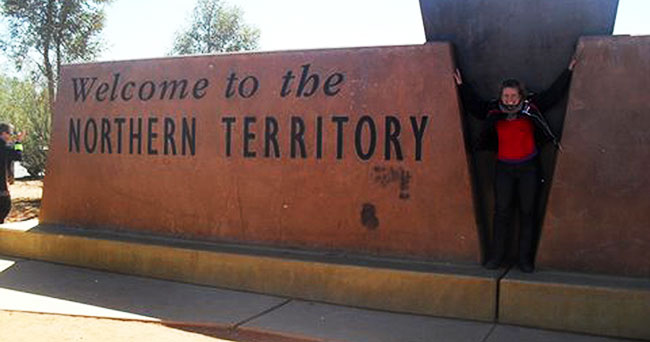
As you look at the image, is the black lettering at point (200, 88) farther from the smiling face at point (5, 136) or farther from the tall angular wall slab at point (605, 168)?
the tall angular wall slab at point (605, 168)

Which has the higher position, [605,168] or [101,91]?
[101,91]

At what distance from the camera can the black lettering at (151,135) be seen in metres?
7.10

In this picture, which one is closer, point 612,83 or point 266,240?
point 612,83

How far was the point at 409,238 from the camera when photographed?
5785mm

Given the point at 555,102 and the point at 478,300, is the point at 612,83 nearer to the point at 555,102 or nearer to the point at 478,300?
the point at 555,102

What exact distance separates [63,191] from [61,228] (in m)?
0.42

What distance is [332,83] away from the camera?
6145mm

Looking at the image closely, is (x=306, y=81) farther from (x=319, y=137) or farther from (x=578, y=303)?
(x=578, y=303)

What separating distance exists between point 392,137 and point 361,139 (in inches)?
11.2

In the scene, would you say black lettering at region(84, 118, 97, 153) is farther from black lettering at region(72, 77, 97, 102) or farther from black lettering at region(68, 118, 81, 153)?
black lettering at region(72, 77, 97, 102)

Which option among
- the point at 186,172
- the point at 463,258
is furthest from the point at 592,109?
the point at 186,172

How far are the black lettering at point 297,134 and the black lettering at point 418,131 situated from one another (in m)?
1.04

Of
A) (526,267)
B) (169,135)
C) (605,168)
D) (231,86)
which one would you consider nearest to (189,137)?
(169,135)

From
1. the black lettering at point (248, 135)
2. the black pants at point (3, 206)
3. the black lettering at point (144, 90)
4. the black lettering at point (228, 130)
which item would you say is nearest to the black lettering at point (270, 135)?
the black lettering at point (248, 135)
